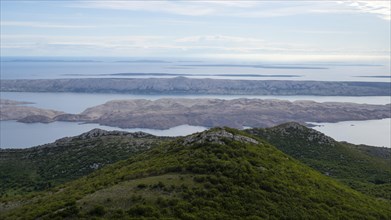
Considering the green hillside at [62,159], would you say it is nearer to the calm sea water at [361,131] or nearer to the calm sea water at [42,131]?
the calm sea water at [42,131]

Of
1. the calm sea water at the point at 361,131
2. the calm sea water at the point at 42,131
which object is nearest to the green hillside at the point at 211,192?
the calm sea water at the point at 42,131

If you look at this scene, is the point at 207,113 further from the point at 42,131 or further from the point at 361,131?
the point at 42,131

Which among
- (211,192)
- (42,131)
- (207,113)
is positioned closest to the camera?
(211,192)

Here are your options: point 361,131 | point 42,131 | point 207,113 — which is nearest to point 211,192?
point 42,131

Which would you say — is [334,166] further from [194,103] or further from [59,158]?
[194,103]

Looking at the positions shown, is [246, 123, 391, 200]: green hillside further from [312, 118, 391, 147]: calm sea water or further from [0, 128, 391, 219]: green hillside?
[312, 118, 391, 147]: calm sea water

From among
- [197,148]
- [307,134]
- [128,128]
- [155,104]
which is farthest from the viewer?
[155,104]

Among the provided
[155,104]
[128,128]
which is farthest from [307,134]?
[155,104]
